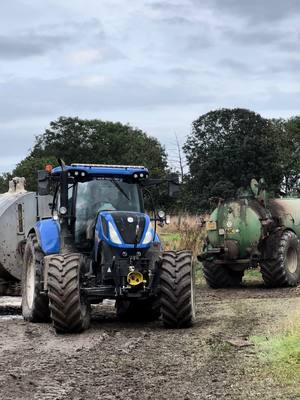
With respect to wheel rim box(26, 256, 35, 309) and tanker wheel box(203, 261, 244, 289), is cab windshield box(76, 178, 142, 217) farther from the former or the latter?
tanker wheel box(203, 261, 244, 289)

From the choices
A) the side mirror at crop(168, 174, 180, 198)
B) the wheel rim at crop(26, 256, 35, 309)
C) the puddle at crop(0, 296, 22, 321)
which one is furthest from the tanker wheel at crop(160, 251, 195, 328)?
the puddle at crop(0, 296, 22, 321)

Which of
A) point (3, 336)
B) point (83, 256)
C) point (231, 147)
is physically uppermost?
point (231, 147)

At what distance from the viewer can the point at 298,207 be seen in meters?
18.0

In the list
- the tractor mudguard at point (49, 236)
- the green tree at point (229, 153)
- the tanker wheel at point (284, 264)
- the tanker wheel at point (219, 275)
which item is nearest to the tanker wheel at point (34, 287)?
the tractor mudguard at point (49, 236)

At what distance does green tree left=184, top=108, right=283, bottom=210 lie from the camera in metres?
39.6

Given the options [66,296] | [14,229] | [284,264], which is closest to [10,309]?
[14,229]

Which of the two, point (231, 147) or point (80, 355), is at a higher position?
point (231, 147)

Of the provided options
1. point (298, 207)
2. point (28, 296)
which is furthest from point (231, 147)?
point (28, 296)

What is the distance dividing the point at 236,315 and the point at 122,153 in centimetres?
5400

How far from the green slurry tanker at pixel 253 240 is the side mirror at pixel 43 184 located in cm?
625

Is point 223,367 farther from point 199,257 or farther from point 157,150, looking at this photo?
point 157,150

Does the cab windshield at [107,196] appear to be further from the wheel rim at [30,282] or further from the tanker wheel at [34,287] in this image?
the wheel rim at [30,282]

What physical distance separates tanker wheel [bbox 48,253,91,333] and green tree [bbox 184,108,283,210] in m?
28.5

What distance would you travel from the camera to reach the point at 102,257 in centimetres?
1032
